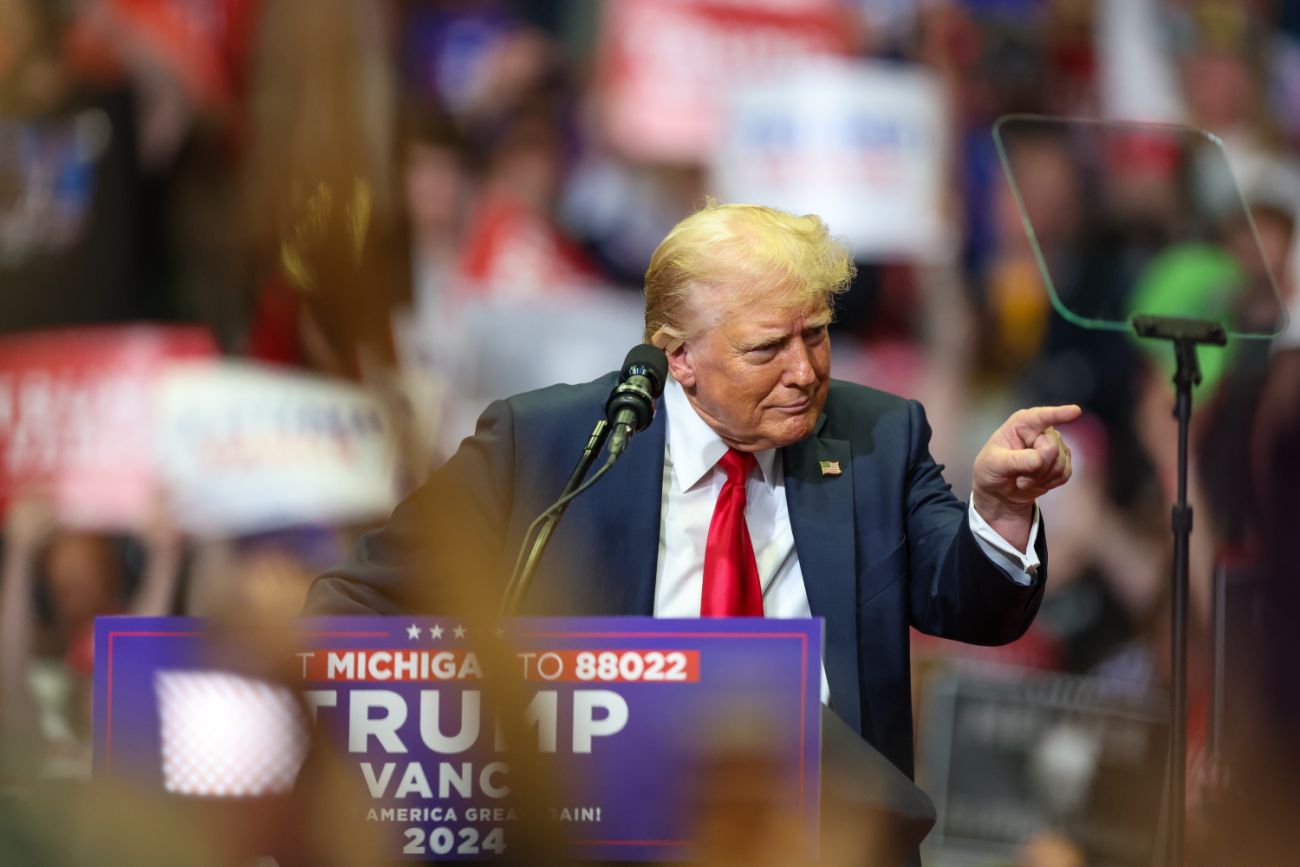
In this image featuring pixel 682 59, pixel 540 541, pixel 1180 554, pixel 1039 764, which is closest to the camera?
pixel 540 541

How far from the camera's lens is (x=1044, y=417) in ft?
7.10

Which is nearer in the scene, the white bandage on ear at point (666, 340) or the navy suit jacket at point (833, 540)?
the navy suit jacket at point (833, 540)

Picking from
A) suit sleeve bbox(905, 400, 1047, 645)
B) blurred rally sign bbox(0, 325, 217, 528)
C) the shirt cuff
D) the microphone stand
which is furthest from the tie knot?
blurred rally sign bbox(0, 325, 217, 528)

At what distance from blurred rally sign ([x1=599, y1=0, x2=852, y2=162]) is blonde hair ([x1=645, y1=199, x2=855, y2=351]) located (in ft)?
9.78

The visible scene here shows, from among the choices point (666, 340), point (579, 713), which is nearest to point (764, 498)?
point (666, 340)

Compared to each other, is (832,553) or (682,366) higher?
(682,366)

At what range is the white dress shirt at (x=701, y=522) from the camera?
254 cm

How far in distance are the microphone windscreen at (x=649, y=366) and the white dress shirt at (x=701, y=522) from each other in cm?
40

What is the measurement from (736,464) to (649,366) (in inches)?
18.5

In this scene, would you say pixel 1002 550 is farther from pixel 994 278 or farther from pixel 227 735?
pixel 994 278

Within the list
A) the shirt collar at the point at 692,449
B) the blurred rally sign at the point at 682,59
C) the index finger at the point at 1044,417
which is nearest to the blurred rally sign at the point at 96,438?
the blurred rally sign at the point at 682,59

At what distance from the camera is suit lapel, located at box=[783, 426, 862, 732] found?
2480 mm

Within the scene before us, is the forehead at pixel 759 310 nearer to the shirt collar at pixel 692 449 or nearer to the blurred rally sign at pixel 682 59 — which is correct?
the shirt collar at pixel 692 449

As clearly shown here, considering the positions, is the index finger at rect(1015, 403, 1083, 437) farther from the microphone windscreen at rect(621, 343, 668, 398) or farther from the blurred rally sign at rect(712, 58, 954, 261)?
the blurred rally sign at rect(712, 58, 954, 261)
